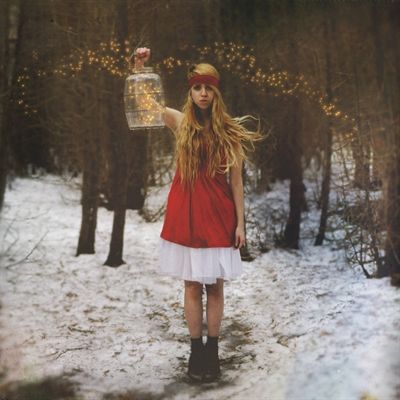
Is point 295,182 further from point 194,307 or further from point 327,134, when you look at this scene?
point 194,307

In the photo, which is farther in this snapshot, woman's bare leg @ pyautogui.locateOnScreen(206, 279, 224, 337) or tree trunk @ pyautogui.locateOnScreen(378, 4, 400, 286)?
tree trunk @ pyautogui.locateOnScreen(378, 4, 400, 286)

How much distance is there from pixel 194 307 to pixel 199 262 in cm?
33

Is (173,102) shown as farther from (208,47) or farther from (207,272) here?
(207,272)

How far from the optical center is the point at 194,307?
10.0 feet

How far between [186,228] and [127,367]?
3.34ft

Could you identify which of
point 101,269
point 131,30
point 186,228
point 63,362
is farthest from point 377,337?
point 131,30

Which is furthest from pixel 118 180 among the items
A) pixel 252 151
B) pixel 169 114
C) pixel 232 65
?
pixel 169 114

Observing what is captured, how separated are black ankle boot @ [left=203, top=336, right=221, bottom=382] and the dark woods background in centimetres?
162

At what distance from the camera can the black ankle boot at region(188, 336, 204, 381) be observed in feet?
9.86

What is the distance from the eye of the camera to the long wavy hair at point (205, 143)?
9.69 ft

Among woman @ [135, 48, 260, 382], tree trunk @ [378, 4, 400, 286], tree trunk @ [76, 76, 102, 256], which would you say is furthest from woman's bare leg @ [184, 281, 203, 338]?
tree trunk @ [76, 76, 102, 256]

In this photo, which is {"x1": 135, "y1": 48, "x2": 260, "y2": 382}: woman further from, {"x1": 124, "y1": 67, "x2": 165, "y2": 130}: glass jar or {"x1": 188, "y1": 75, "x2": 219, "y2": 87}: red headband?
{"x1": 124, "y1": 67, "x2": 165, "y2": 130}: glass jar

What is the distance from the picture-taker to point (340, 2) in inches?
156

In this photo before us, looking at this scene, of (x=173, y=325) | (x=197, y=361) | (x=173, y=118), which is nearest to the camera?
(x=197, y=361)
